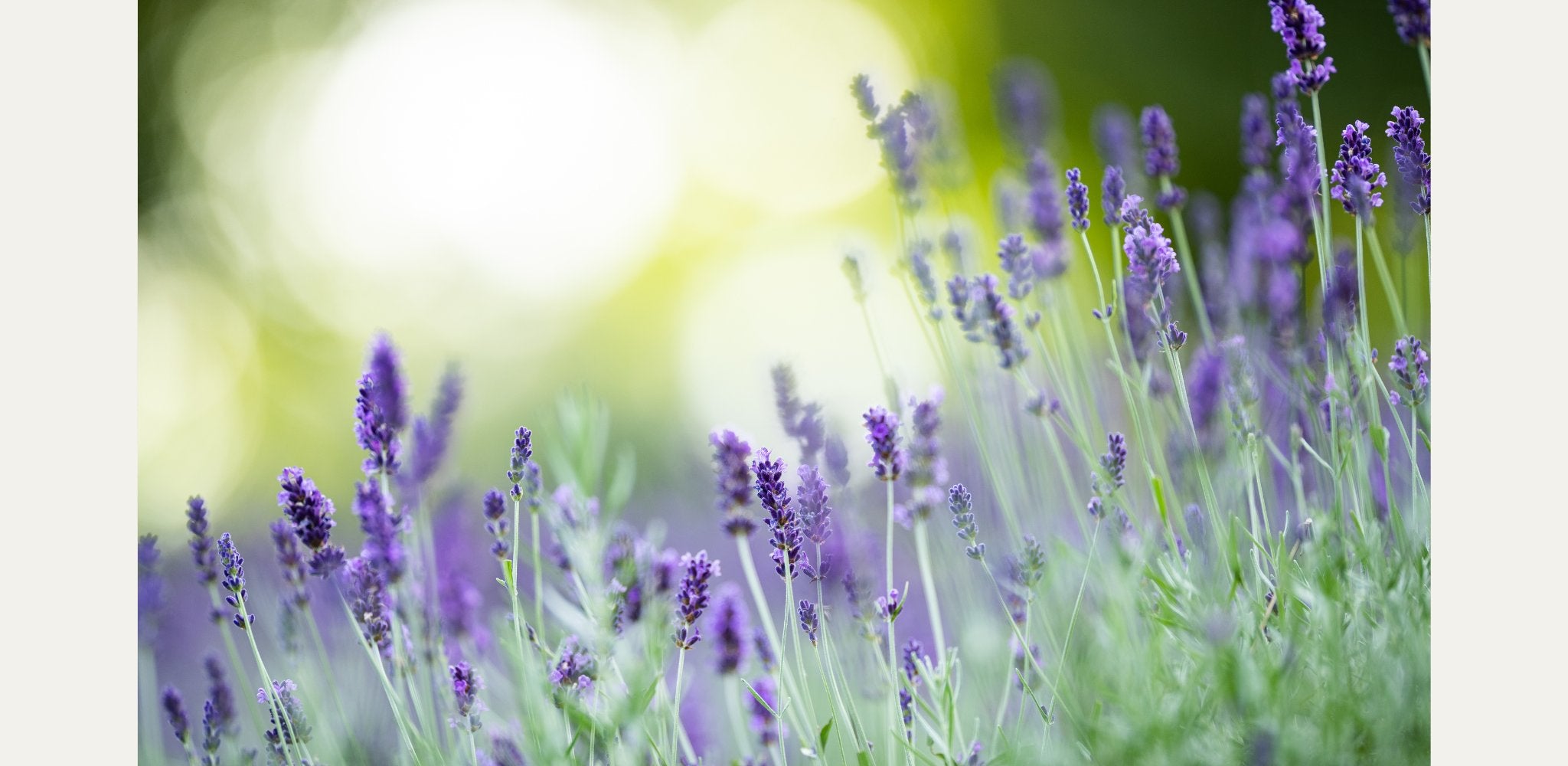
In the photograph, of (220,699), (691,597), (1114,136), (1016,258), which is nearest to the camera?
(691,597)

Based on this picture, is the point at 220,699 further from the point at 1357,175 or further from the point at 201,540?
the point at 1357,175

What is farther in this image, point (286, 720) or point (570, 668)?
point (286, 720)

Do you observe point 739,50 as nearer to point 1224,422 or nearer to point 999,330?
point 999,330

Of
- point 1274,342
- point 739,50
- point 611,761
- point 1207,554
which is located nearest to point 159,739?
point 611,761

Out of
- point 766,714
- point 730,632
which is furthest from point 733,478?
point 766,714

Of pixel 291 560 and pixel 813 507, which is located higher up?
pixel 291 560

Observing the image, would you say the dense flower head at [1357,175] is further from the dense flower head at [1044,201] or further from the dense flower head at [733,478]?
the dense flower head at [733,478]

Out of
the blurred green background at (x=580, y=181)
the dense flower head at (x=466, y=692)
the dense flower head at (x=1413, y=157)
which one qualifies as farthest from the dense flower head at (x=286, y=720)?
the dense flower head at (x=1413, y=157)
